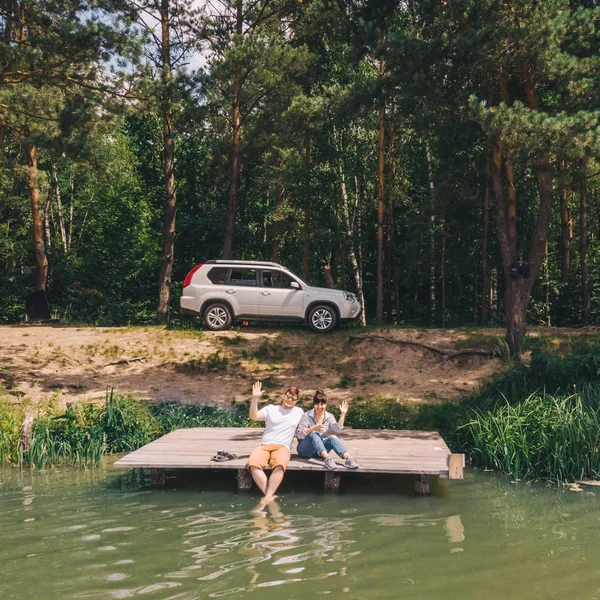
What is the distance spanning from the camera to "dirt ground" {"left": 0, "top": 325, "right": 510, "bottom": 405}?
54.7 ft

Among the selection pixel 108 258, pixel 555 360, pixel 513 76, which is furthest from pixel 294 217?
pixel 555 360

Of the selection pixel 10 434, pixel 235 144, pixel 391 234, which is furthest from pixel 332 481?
pixel 391 234

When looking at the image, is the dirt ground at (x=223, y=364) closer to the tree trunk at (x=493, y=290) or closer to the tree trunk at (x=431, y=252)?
the tree trunk at (x=431, y=252)

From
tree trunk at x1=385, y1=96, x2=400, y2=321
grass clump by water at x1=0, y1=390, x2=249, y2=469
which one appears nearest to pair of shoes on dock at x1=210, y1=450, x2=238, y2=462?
grass clump by water at x1=0, y1=390, x2=249, y2=469

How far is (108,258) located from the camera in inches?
1240

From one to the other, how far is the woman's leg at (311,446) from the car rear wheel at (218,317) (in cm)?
1042

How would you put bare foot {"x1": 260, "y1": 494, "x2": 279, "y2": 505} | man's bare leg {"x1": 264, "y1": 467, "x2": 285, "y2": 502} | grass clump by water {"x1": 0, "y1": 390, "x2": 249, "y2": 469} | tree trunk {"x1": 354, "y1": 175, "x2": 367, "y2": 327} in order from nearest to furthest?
1. bare foot {"x1": 260, "y1": 494, "x2": 279, "y2": 505}
2. man's bare leg {"x1": 264, "y1": 467, "x2": 285, "y2": 502}
3. grass clump by water {"x1": 0, "y1": 390, "x2": 249, "y2": 469}
4. tree trunk {"x1": 354, "y1": 175, "x2": 367, "y2": 327}

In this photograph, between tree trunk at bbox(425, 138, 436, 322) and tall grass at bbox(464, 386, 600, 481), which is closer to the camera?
tall grass at bbox(464, 386, 600, 481)

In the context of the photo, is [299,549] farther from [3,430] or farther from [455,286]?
[455,286]

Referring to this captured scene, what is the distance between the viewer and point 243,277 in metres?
20.5

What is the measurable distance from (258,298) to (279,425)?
34.5 feet

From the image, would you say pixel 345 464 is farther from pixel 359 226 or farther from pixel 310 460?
pixel 359 226

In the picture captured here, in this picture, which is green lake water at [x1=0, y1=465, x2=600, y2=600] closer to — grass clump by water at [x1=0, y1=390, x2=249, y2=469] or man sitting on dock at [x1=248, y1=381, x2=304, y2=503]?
man sitting on dock at [x1=248, y1=381, x2=304, y2=503]

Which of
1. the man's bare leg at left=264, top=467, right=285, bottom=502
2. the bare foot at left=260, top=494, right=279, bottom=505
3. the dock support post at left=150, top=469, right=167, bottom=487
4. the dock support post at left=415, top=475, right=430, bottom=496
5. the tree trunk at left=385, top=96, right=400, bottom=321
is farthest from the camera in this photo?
the tree trunk at left=385, top=96, right=400, bottom=321
